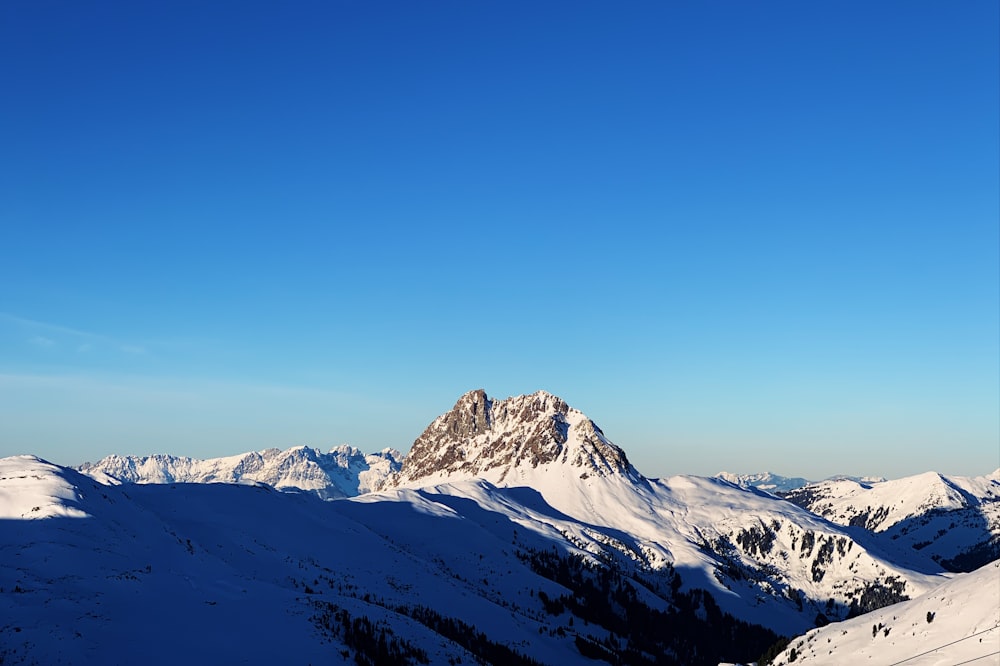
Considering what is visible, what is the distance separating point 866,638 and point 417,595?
2478 inches

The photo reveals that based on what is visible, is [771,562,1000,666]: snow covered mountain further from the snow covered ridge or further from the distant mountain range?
the snow covered ridge

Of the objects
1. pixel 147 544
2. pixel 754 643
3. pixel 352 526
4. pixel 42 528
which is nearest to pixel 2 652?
pixel 42 528

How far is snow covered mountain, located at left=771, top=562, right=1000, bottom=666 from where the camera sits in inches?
1378

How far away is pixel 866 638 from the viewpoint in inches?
1795

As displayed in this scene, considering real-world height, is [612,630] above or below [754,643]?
above

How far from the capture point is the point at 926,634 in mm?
39938

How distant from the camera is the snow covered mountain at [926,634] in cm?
3500

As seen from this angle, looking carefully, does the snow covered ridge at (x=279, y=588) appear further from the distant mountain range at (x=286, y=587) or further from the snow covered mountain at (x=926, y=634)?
the snow covered mountain at (x=926, y=634)

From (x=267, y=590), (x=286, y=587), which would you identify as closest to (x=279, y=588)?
(x=267, y=590)

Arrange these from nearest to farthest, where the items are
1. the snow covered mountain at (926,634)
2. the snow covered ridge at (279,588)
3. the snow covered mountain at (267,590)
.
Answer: the snow covered mountain at (926,634) < the snow covered mountain at (267,590) < the snow covered ridge at (279,588)

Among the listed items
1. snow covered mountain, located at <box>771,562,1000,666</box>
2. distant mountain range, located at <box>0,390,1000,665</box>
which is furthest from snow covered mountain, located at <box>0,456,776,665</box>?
snow covered mountain, located at <box>771,562,1000,666</box>

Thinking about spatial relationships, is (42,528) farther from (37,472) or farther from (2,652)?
(2,652)

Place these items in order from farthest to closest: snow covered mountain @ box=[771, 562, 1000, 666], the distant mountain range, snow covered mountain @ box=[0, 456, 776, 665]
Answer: the distant mountain range → snow covered mountain @ box=[0, 456, 776, 665] → snow covered mountain @ box=[771, 562, 1000, 666]

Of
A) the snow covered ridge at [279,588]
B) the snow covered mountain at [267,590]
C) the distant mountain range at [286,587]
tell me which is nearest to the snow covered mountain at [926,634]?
the distant mountain range at [286,587]
